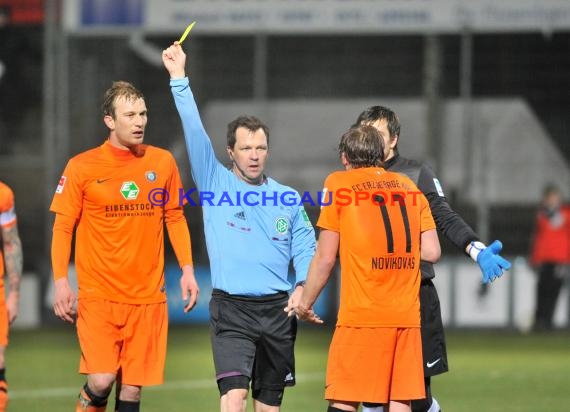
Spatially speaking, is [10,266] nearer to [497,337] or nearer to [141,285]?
[141,285]

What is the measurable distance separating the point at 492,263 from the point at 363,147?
104cm

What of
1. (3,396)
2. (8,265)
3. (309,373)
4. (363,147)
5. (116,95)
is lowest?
(309,373)

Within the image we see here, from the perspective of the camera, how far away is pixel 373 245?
702 centimetres

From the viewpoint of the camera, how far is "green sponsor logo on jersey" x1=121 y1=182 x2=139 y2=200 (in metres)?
8.14

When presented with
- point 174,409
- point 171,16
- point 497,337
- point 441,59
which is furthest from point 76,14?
point 174,409

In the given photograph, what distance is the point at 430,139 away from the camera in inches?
817

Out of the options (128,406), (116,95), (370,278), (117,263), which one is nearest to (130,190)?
(117,263)

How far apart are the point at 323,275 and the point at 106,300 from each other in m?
1.65

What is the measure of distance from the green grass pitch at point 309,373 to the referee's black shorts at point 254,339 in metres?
3.05

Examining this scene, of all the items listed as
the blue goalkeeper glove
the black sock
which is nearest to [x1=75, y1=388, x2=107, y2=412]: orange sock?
the black sock

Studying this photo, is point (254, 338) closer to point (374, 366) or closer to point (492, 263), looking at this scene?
point (374, 366)

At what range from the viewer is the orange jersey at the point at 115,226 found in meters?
8.09

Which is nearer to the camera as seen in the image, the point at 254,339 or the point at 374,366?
the point at 374,366

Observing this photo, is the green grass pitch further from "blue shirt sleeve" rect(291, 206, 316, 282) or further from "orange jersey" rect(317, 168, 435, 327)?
"orange jersey" rect(317, 168, 435, 327)
